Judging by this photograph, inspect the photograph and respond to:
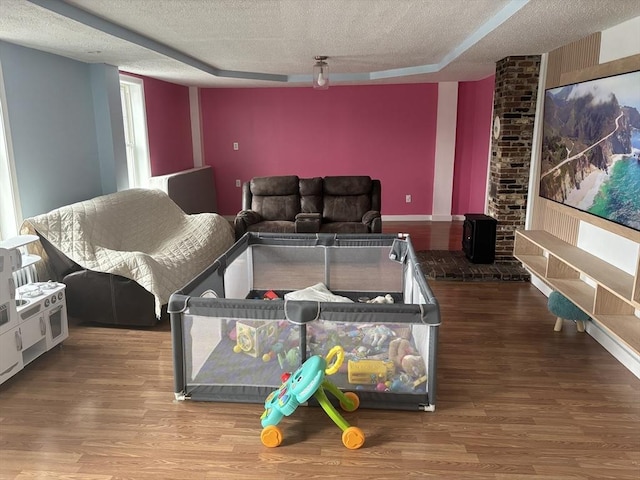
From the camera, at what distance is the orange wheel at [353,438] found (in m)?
2.35

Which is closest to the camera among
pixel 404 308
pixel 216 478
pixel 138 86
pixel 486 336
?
pixel 216 478

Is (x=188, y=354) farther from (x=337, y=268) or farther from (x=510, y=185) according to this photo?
(x=510, y=185)

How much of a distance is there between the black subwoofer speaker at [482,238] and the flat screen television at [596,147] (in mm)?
872

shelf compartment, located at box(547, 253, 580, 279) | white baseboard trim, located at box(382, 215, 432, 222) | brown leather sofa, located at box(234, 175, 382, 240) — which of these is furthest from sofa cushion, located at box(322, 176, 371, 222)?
shelf compartment, located at box(547, 253, 580, 279)

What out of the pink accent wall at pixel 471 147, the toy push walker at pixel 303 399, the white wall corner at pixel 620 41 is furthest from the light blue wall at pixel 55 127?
the pink accent wall at pixel 471 147

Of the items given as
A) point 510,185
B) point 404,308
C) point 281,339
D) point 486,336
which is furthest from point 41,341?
point 510,185

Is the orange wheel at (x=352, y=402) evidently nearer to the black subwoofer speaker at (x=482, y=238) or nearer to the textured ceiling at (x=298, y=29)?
the textured ceiling at (x=298, y=29)

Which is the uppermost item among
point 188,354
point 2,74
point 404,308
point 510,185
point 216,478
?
point 2,74

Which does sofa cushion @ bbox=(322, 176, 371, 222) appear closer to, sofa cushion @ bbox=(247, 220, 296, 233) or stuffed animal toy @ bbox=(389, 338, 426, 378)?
sofa cushion @ bbox=(247, 220, 296, 233)

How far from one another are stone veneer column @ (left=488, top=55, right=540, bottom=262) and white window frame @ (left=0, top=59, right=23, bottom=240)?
430cm

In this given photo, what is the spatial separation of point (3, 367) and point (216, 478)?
1.61 m

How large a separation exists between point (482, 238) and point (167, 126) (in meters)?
4.46

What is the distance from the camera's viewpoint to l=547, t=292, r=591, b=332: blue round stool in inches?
142

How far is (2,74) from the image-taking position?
3.70 m
